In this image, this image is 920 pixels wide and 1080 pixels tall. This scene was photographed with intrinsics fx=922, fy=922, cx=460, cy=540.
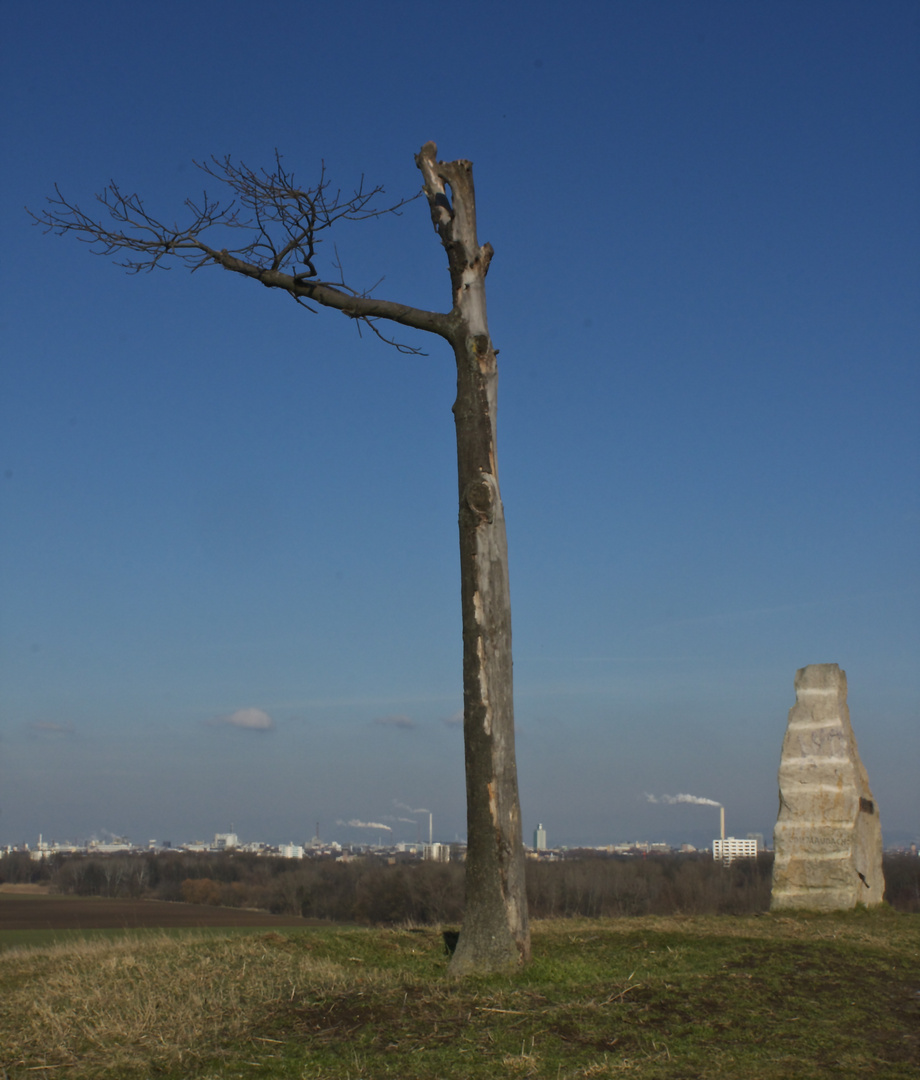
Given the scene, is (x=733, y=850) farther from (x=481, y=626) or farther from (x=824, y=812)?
(x=481, y=626)

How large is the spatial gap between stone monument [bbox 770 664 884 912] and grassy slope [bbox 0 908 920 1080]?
164 inches

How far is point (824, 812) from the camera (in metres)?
12.3

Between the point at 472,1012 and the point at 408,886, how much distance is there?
1958 inches

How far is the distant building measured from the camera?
59.4 meters

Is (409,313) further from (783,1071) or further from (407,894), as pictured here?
(407,894)

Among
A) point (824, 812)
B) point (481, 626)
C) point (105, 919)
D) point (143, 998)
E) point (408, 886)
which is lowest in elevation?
point (408, 886)

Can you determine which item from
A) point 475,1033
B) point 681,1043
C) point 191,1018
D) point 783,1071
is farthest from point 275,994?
point 783,1071

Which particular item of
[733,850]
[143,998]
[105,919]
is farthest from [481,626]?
[733,850]

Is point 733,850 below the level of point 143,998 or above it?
below

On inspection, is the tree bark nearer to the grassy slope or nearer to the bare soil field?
the grassy slope

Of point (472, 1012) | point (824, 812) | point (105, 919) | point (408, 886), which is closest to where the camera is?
point (472, 1012)

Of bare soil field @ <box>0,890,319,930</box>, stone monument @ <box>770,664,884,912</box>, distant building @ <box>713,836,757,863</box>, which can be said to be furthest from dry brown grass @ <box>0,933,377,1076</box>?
distant building @ <box>713,836,757,863</box>

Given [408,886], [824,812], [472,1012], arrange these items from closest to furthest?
[472,1012], [824,812], [408,886]

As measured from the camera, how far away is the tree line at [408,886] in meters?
49.0
